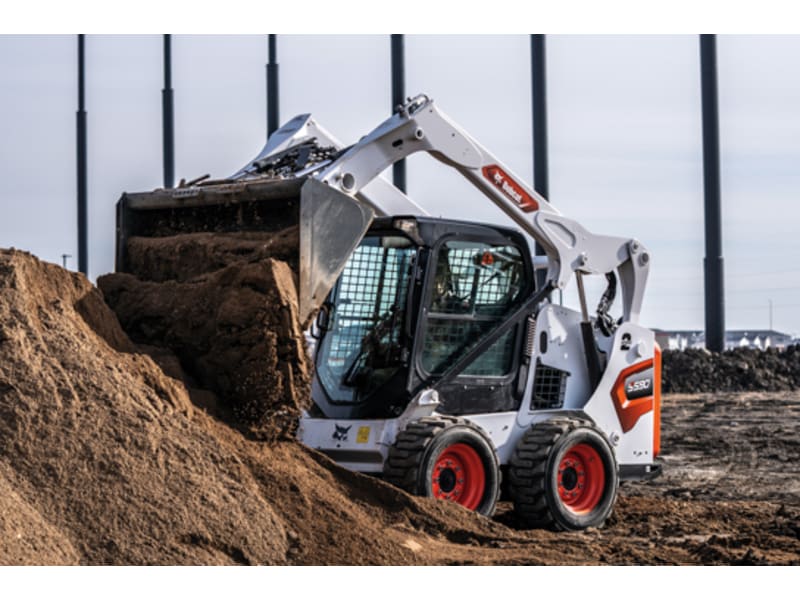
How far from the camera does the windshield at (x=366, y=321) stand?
32.7 ft

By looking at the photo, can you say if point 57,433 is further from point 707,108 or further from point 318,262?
point 707,108

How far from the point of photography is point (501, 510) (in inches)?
422

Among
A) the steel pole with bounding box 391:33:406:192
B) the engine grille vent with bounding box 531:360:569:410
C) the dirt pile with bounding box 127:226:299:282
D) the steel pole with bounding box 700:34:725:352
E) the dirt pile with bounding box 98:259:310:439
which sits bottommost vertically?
the engine grille vent with bounding box 531:360:569:410

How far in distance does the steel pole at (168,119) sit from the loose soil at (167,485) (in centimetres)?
1750

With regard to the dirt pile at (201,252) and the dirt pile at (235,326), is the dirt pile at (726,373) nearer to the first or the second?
the dirt pile at (201,252)

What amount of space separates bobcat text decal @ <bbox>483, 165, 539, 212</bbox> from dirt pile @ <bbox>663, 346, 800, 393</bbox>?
14501 mm

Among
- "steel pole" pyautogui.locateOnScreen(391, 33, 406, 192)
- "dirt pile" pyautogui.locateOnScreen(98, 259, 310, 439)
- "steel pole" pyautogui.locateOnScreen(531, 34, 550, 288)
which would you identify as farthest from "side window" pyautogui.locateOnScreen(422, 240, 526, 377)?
"steel pole" pyautogui.locateOnScreen(391, 33, 406, 192)

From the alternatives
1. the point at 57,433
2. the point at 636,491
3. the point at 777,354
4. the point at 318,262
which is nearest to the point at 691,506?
the point at 636,491

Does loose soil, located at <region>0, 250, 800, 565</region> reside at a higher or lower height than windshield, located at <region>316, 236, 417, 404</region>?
lower

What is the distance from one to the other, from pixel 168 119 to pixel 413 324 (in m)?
18.1

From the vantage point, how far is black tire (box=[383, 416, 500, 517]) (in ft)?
30.3

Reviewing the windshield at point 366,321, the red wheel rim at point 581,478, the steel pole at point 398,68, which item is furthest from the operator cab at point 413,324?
the steel pole at point 398,68

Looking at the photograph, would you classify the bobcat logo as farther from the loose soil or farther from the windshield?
the loose soil

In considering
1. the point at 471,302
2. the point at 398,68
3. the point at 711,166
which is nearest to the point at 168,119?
the point at 398,68
